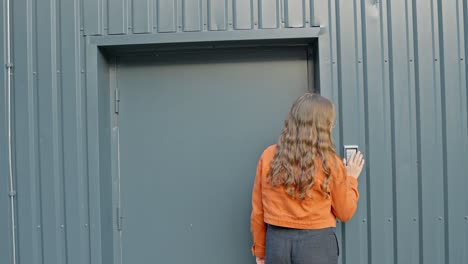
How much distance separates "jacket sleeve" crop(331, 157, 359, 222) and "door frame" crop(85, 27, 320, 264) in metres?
0.83

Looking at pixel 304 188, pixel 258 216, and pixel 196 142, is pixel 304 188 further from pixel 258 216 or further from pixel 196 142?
pixel 196 142

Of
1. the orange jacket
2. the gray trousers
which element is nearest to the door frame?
the orange jacket

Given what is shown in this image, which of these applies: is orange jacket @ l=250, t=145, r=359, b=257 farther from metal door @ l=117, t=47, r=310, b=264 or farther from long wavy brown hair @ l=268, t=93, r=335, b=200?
Answer: metal door @ l=117, t=47, r=310, b=264

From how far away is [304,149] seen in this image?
2348 mm

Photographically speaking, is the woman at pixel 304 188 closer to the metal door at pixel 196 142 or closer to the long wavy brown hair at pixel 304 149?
the long wavy brown hair at pixel 304 149

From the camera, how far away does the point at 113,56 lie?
→ 3.35 meters

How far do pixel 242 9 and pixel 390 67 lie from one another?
109 centimetres

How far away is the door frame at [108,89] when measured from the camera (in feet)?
9.96

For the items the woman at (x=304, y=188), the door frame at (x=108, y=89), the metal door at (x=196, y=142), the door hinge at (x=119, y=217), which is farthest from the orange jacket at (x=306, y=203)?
the door hinge at (x=119, y=217)

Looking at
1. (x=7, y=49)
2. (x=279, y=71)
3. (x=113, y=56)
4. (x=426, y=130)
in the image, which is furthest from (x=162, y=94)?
(x=426, y=130)

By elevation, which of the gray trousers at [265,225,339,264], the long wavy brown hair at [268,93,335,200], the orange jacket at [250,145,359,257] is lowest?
the gray trousers at [265,225,339,264]

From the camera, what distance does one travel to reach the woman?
7.69 ft

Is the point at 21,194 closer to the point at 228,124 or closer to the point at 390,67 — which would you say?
the point at 228,124

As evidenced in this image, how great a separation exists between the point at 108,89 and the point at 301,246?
1865 millimetres
